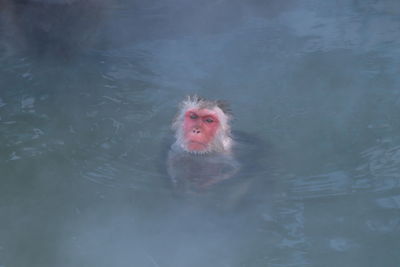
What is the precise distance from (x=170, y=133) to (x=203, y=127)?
28.4 inches

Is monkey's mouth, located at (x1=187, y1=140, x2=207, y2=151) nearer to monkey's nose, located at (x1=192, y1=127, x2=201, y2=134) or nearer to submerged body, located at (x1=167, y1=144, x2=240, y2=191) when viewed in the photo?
monkey's nose, located at (x1=192, y1=127, x2=201, y2=134)

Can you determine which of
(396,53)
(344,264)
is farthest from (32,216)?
(396,53)

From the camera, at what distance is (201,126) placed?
186 inches

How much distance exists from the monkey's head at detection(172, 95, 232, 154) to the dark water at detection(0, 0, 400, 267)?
1.09 ft

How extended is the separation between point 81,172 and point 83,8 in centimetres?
511

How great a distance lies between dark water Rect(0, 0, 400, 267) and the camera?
373 centimetres

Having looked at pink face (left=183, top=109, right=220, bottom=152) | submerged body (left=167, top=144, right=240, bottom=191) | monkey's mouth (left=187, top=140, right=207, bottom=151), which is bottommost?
submerged body (left=167, top=144, right=240, bottom=191)

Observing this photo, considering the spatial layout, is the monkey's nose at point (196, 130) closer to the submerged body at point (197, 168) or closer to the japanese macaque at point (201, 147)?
the japanese macaque at point (201, 147)

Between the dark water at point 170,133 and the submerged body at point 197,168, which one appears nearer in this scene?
the dark water at point 170,133

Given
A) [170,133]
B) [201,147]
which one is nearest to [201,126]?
[201,147]

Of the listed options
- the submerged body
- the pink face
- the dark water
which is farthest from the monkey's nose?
the dark water

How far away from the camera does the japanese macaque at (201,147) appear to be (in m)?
4.64

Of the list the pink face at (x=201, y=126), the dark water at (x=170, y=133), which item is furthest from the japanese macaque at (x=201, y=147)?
the dark water at (x=170, y=133)

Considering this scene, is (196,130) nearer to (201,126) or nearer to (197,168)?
(201,126)
